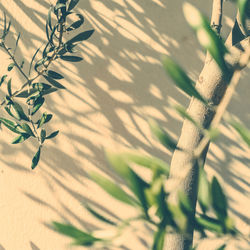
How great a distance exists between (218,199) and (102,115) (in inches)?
70.5

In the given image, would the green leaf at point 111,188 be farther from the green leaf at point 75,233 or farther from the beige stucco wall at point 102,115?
the beige stucco wall at point 102,115

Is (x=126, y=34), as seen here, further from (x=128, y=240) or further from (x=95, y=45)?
(x=128, y=240)

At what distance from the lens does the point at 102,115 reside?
2652 millimetres

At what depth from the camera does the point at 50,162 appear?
2.70m

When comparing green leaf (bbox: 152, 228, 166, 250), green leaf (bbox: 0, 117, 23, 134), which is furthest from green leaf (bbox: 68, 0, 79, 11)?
green leaf (bbox: 152, 228, 166, 250)

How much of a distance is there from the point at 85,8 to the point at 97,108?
66cm

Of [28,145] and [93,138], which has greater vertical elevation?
[28,145]

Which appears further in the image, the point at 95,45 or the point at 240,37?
the point at 95,45

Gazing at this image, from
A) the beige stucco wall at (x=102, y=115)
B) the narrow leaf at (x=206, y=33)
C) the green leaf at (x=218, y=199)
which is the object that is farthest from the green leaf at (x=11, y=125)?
the narrow leaf at (x=206, y=33)

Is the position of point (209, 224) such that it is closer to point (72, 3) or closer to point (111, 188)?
point (111, 188)

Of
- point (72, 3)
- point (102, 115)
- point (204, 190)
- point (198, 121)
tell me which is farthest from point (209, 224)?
point (102, 115)

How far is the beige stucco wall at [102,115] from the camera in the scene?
2.55m

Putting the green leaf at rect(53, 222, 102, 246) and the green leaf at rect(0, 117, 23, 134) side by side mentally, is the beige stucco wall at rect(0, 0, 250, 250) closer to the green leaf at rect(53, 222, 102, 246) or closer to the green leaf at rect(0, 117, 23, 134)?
the green leaf at rect(0, 117, 23, 134)

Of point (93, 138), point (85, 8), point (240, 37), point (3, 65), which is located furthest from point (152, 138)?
point (240, 37)
